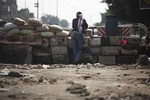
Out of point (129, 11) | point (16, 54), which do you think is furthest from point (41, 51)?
point (129, 11)

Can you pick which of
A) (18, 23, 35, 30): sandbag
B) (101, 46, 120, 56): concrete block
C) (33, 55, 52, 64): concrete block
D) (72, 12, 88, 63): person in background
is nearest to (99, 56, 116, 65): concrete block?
(101, 46, 120, 56): concrete block

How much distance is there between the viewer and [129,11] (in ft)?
93.2

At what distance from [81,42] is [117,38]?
1.37 m

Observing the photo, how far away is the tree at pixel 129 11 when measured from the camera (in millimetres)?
27669

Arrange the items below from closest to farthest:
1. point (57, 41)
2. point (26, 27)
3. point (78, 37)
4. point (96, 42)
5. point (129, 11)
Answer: point (78, 37) → point (96, 42) → point (57, 41) → point (26, 27) → point (129, 11)

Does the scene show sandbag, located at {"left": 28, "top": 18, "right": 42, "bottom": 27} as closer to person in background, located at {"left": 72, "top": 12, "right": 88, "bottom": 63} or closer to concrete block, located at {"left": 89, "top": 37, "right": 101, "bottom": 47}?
person in background, located at {"left": 72, "top": 12, "right": 88, "bottom": 63}

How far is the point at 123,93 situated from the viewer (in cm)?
527

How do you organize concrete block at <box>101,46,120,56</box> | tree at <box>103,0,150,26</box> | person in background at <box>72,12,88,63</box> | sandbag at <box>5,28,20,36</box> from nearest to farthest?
person in background at <box>72,12,88,63</box>
concrete block at <box>101,46,120,56</box>
sandbag at <box>5,28,20,36</box>
tree at <box>103,0,150,26</box>

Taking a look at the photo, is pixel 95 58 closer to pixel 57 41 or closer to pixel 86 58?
pixel 86 58

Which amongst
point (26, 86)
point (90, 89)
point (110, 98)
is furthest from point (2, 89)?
point (110, 98)

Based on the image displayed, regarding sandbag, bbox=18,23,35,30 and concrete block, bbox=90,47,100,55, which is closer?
concrete block, bbox=90,47,100,55

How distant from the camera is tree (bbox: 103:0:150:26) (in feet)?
90.8

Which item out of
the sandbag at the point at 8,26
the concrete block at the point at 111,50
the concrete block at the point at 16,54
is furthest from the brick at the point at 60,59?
the sandbag at the point at 8,26

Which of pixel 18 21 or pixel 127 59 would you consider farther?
pixel 18 21
